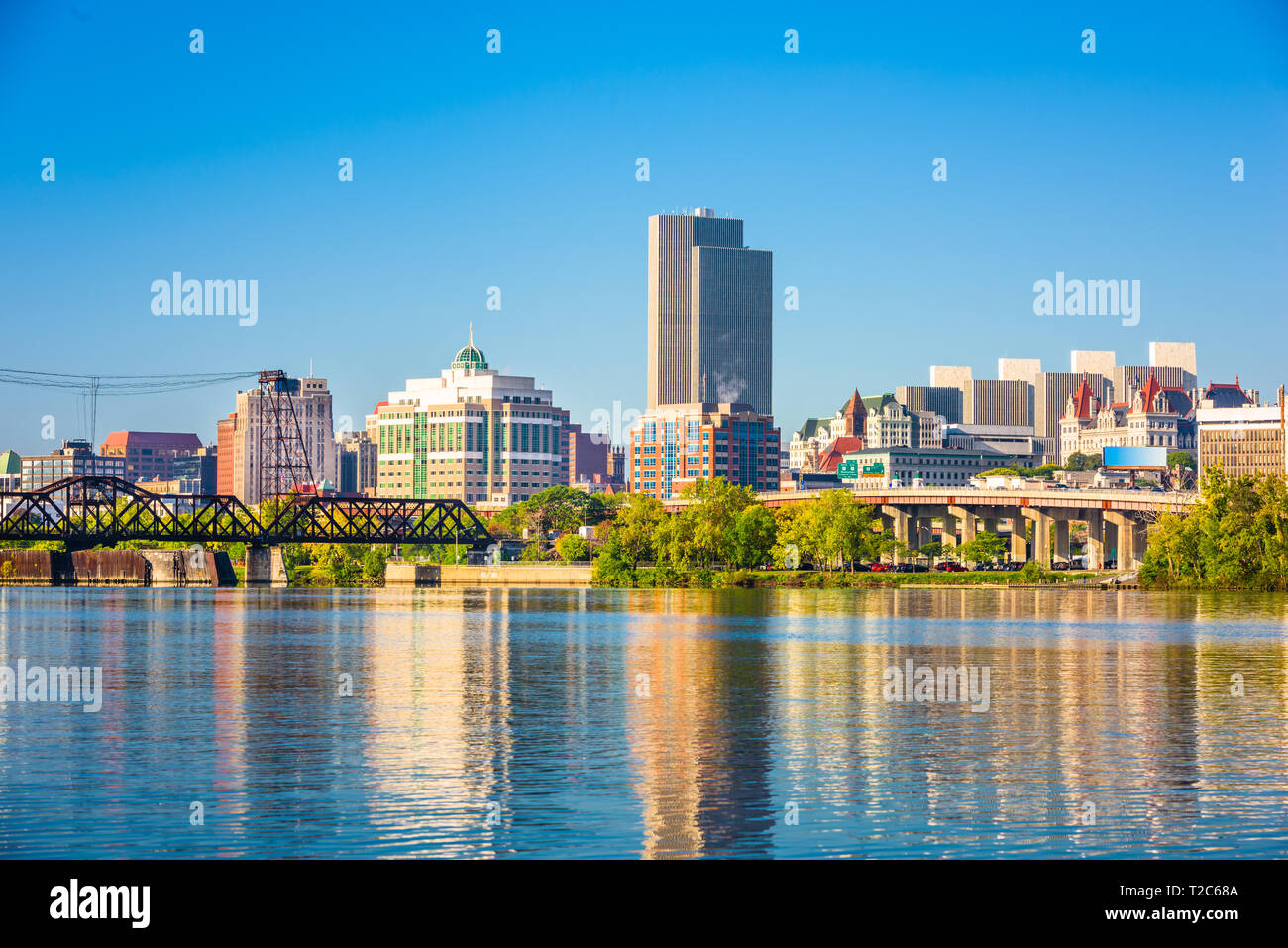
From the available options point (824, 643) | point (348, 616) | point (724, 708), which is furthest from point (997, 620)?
point (724, 708)

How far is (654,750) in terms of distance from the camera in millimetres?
38156
